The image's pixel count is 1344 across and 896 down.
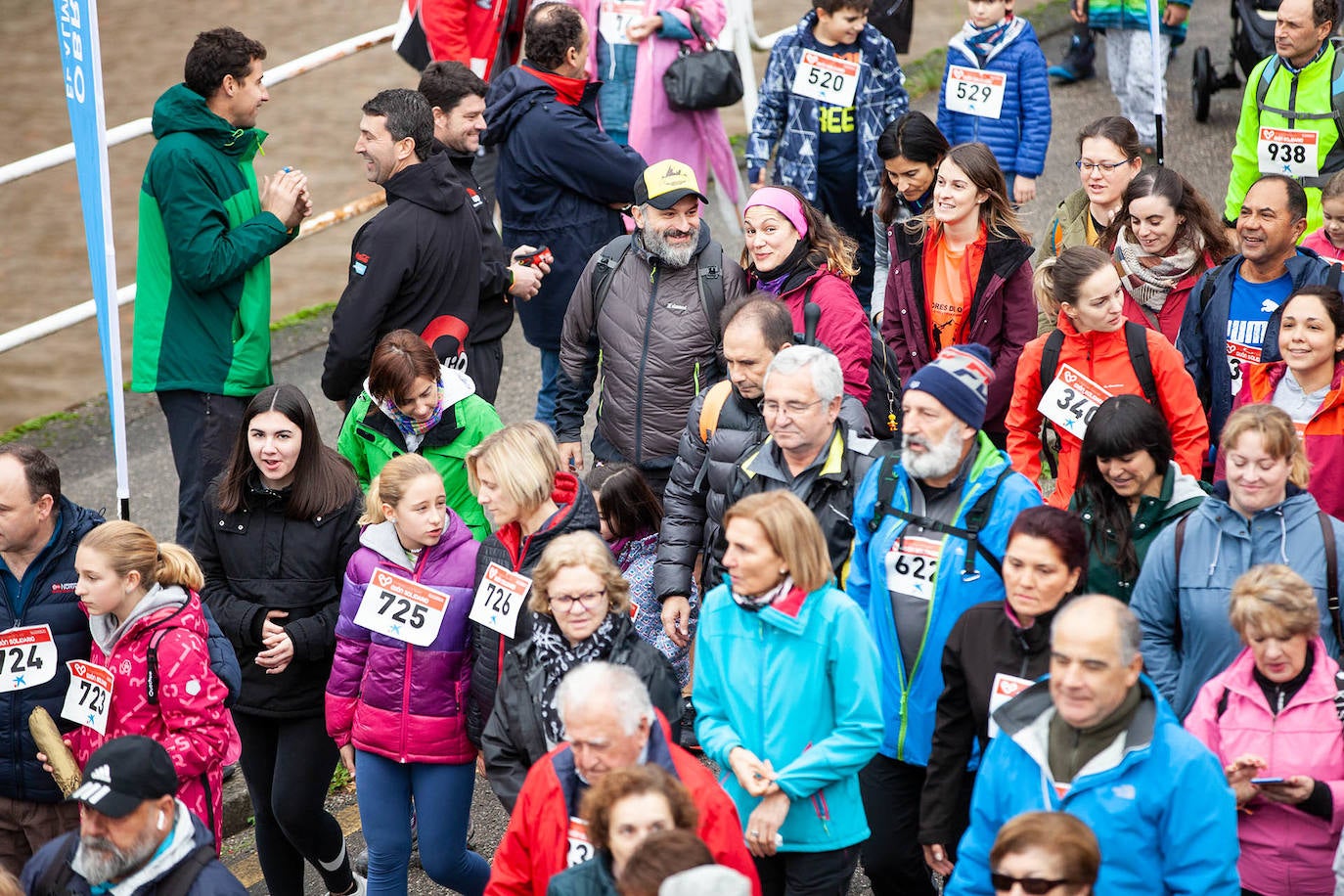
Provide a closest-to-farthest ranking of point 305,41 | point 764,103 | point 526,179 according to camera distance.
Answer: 1. point 526,179
2. point 764,103
3. point 305,41

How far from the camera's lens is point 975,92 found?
868 centimetres

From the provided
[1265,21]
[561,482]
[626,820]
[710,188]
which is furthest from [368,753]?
[1265,21]

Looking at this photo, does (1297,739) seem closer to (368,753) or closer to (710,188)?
(368,753)

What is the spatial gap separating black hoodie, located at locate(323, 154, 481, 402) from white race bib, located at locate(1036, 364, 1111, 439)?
2516mm

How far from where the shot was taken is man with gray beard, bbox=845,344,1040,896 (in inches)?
194

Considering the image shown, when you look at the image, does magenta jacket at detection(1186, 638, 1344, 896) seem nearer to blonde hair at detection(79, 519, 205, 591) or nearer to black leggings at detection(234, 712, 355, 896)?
black leggings at detection(234, 712, 355, 896)

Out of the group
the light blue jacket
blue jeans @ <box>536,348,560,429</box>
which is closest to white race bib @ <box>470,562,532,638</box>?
the light blue jacket

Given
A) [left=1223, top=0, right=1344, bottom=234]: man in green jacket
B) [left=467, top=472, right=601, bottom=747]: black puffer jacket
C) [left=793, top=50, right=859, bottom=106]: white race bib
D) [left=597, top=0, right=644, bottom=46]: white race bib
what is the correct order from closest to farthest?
[left=467, top=472, right=601, bottom=747]: black puffer jacket, [left=1223, top=0, right=1344, bottom=234]: man in green jacket, [left=793, top=50, right=859, bottom=106]: white race bib, [left=597, top=0, right=644, bottom=46]: white race bib

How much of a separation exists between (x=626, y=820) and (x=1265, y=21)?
26.3 feet

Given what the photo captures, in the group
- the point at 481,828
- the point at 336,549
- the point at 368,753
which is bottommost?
the point at 481,828

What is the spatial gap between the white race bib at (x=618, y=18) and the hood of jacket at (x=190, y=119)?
268 cm

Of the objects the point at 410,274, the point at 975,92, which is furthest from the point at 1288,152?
the point at 410,274

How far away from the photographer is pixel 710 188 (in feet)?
36.8

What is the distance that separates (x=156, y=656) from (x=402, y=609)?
0.78m
